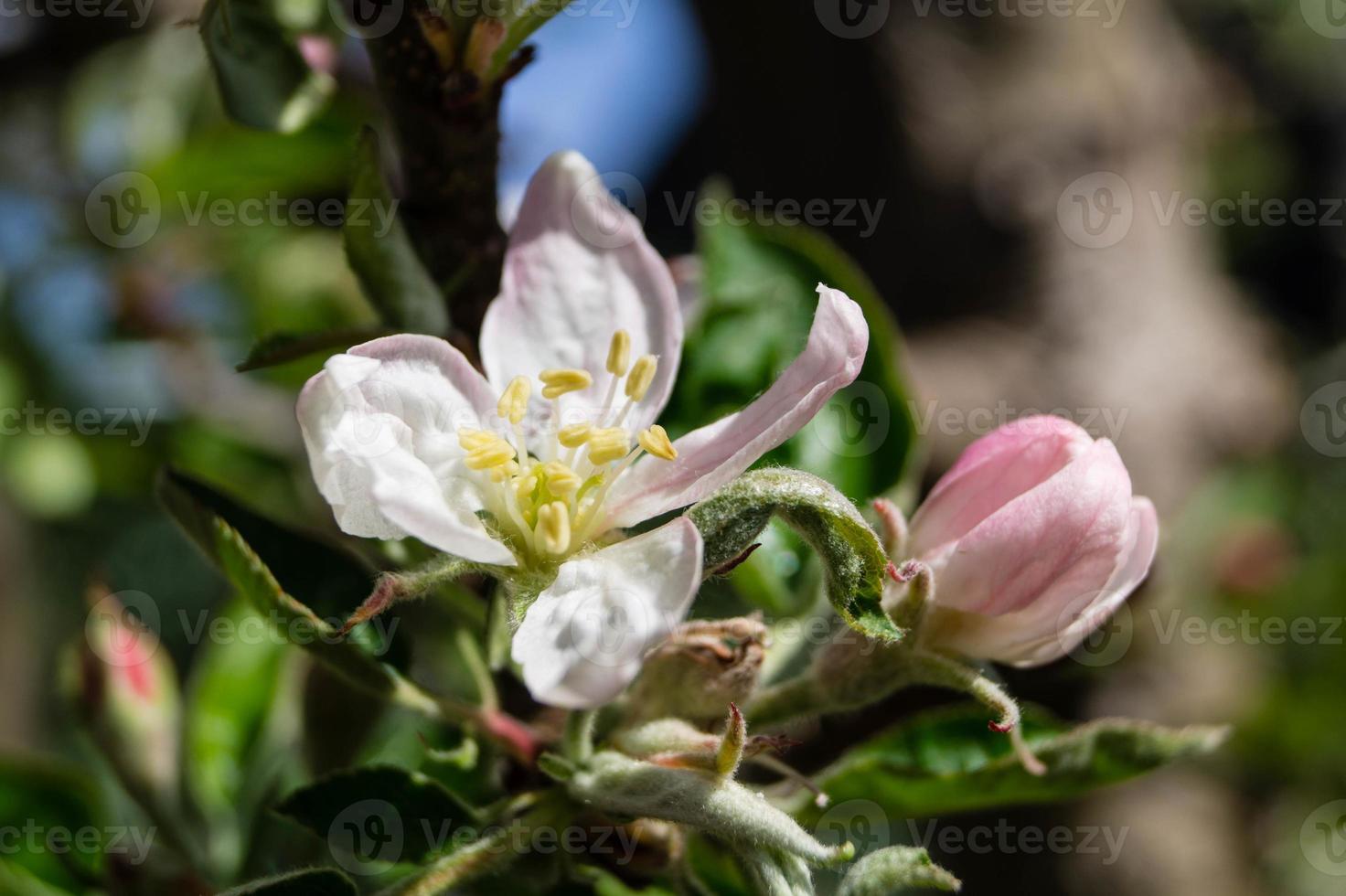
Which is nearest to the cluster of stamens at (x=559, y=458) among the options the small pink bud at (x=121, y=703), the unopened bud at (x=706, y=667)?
the unopened bud at (x=706, y=667)

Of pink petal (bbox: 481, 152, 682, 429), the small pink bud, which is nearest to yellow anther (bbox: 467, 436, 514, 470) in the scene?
pink petal (bbox: 481, 152, 682, 429)

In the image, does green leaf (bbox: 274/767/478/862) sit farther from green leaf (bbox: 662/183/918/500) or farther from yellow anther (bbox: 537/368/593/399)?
green leaf (bbox: 662/183/918/500)

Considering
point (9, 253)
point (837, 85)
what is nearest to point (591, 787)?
point (9, 253)

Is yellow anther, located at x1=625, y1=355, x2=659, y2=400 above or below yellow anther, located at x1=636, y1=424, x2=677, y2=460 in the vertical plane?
above

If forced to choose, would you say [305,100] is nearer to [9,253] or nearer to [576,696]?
[576,696]

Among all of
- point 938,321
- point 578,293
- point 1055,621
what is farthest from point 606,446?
point 938,321

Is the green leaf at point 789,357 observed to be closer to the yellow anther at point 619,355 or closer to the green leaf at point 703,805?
the yellow anther at point 619,355

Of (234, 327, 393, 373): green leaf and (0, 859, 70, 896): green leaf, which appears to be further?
(0, 859, 70, 896): green leaf
